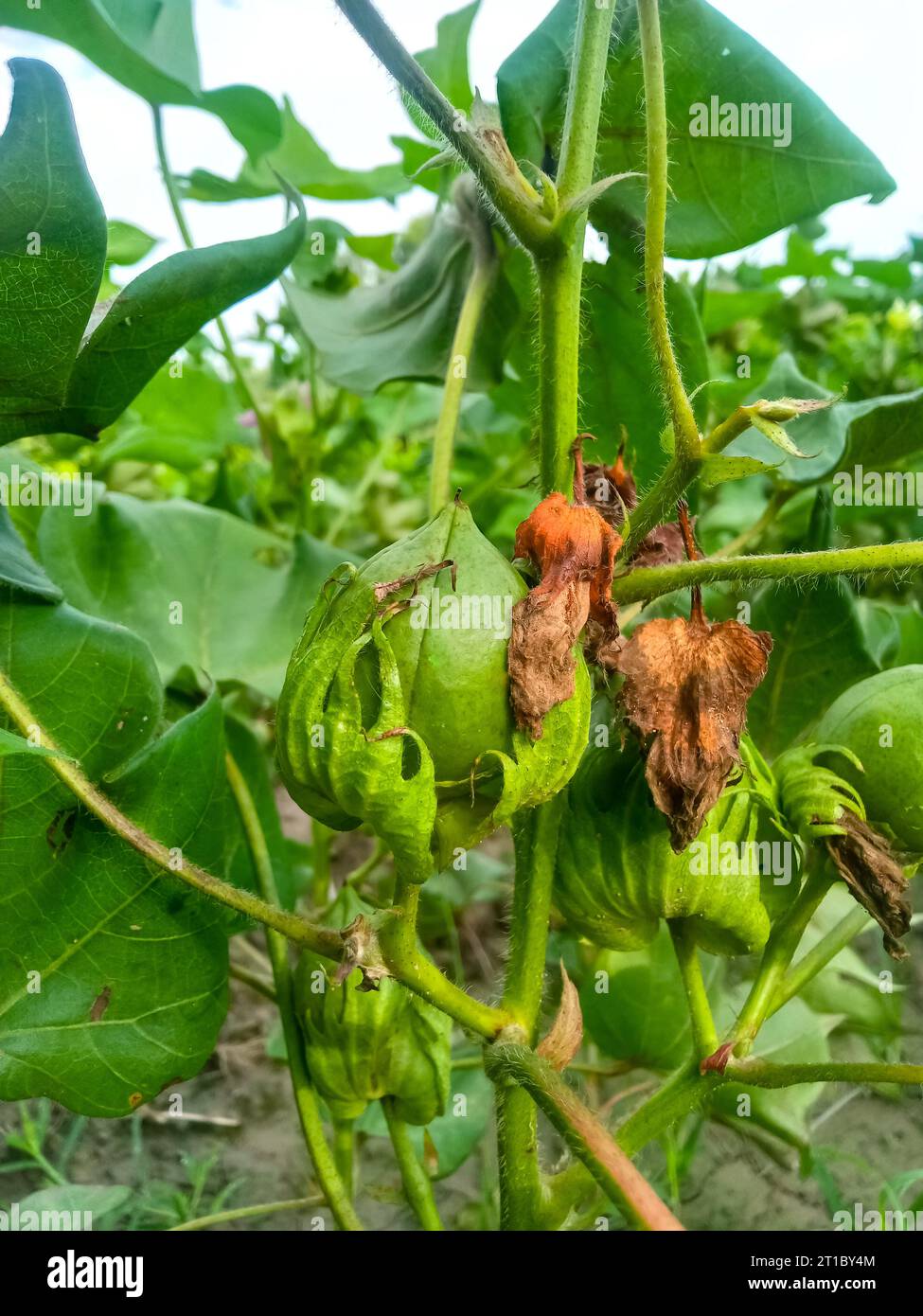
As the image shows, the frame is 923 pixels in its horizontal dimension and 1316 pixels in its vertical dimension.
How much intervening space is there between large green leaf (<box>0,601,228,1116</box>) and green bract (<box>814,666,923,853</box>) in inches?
15.0

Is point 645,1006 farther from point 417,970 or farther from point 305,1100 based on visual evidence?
point 417,970

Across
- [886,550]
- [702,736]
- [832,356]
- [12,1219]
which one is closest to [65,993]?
[12,1219]

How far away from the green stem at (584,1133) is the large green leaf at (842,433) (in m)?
0.49

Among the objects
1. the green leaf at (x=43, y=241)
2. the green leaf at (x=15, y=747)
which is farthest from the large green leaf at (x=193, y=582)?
the green leaf at (x=15, y=747)

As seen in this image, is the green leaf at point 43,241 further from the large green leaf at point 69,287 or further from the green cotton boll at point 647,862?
the green cotton boll at point 647,862

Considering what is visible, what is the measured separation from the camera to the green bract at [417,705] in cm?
45

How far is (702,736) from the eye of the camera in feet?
1.65

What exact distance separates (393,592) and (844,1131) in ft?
2.99

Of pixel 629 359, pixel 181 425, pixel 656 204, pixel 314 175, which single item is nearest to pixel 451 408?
pixel 629 359

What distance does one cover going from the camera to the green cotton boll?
0.55 meters

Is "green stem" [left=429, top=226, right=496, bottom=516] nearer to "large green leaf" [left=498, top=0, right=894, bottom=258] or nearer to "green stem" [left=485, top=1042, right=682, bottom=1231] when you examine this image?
"large green leaf" [left=498, top=0, right=894, bottom=258]


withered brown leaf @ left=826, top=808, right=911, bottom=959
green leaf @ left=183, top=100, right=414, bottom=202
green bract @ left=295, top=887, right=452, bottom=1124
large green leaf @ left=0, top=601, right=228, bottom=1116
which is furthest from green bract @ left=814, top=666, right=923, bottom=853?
green leaf @ left=183, top=100, right=414, bottom=202
